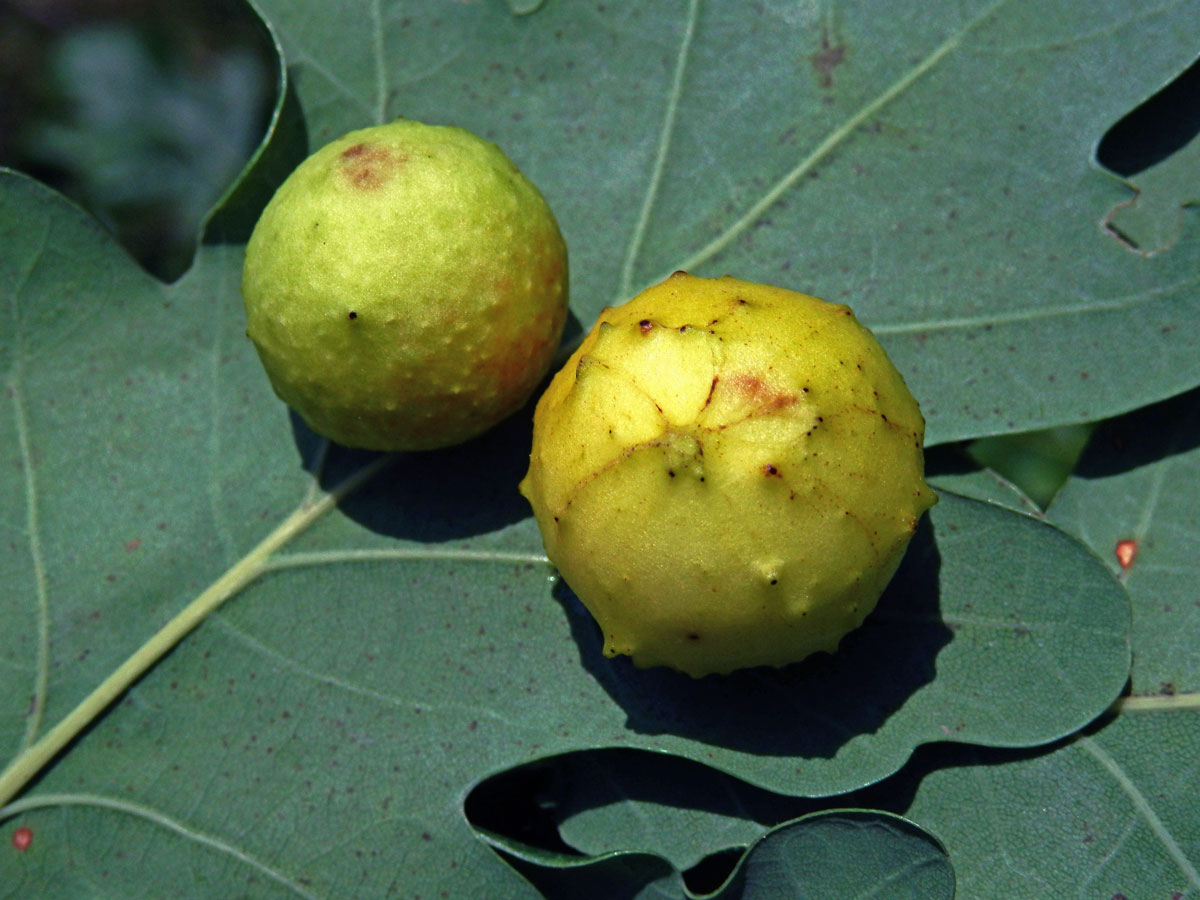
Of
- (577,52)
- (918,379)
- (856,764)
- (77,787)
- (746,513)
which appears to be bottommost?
(77,787)

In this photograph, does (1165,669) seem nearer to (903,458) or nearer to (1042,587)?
(1042,587)

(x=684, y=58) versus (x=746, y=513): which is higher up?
(x=684, y=58)

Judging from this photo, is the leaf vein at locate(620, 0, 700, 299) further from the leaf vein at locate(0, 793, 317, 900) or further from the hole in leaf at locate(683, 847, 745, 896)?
the leaf vein at locate(0, 793, 317, 900)

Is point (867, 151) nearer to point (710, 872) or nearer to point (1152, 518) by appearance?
point (1152, 518)

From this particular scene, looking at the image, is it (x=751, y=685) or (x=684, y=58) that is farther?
(x=684, y=58)

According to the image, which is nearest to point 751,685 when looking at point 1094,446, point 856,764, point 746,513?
point 856,764

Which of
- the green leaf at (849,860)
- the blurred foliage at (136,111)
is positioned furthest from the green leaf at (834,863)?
the blurred foliage at (136,111)
